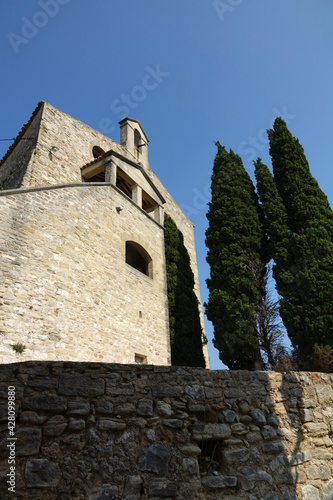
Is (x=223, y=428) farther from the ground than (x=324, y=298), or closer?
closer

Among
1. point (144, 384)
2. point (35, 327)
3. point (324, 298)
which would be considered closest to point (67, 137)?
point (35, 327)

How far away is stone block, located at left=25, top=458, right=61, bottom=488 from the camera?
2742 mm

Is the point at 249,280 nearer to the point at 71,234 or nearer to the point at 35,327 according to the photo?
the point at 71,234

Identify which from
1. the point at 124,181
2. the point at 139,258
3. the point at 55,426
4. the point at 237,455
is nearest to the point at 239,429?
the point at 237,455

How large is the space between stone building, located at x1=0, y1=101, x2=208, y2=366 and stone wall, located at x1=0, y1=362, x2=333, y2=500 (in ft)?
11.7

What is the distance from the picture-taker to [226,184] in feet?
42.2

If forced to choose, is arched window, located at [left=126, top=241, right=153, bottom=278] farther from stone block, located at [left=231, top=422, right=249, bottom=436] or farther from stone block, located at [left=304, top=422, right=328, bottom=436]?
stone block, located at [left=231, top=422, right=249, bottom=436]

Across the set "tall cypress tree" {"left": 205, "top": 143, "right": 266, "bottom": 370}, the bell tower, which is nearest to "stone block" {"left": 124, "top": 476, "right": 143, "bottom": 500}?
"tall cypress tree" {"left": 205, "top": 143, "right": 266, "bottom": 370}

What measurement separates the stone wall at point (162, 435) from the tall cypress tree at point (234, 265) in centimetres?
541

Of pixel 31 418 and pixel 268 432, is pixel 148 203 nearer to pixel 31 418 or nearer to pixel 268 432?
pixel 268 432

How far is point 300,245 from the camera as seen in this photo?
10031 mm

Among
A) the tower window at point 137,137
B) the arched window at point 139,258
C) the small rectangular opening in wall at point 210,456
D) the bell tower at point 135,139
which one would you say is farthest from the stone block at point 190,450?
the tower window at point 137,137

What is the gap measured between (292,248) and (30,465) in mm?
9129

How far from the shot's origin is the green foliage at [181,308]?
1125cm
